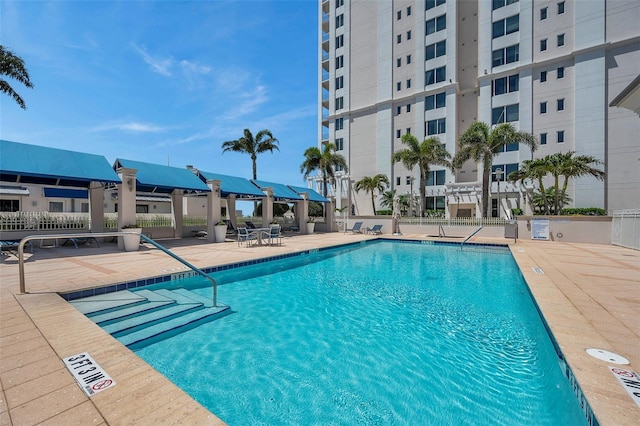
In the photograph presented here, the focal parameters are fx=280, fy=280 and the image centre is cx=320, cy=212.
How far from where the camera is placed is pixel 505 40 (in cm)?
2697

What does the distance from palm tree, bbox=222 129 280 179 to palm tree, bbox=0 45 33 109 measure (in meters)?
16.1

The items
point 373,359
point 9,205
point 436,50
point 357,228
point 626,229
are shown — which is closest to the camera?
point 373,359

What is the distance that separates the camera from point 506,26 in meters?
27.0

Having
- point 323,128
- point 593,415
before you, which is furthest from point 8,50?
point 323,128

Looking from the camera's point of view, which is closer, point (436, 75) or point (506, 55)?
point (506, 55)

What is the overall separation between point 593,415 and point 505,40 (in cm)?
3443

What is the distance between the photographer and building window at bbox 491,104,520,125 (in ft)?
87.4

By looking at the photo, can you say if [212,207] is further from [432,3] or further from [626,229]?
[432,3]

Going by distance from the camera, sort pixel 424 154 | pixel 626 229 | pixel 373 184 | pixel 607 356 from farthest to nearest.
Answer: pixel 373 184
pixel 424 154
pixel 626 229
pixel 607 356

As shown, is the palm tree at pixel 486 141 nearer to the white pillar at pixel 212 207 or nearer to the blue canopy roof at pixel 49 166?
the white pillar at pixel 212 207

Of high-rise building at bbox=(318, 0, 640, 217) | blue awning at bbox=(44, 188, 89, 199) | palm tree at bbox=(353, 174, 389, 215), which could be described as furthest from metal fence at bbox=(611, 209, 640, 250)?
blue awning at bbox=(44, 188, 89, 199)

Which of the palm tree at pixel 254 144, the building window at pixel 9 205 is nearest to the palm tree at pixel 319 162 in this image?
the palm tree at pixel 254 144

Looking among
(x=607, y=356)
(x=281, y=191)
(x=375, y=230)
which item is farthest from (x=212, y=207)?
(x=607, y=356)

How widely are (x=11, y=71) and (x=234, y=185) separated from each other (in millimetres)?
12885
